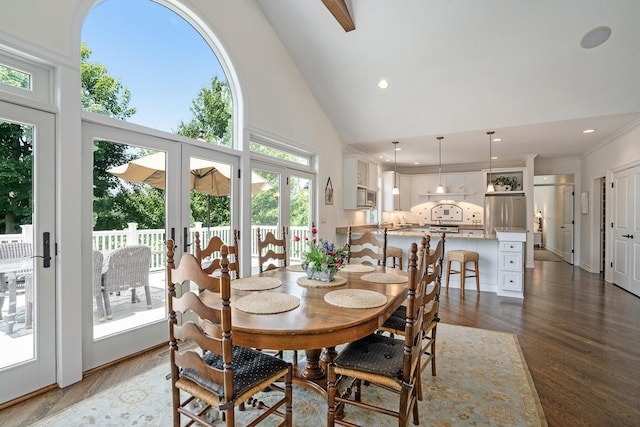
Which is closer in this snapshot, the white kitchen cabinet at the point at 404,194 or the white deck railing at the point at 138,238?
the white deck railing at the point at 138,238

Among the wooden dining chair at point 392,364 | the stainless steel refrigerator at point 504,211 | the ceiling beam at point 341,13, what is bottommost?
the wooden dining chair at point 392,364

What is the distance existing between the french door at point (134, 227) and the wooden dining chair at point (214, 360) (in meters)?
1.45

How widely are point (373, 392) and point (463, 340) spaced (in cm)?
137

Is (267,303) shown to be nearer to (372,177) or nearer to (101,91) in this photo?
(101,91)

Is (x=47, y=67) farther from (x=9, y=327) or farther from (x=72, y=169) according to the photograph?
(x=9, y=327)

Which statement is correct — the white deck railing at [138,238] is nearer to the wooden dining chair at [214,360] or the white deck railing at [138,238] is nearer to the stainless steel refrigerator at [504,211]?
the wooden dining chair at [214,360]

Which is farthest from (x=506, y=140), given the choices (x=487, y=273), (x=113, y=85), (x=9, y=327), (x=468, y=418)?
(x=9, y=327)

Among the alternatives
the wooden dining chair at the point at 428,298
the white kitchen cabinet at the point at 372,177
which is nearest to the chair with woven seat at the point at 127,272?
the wooden dining chair at the point at 428,298

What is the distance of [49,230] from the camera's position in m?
2.21

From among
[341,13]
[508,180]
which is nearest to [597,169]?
[508,180]

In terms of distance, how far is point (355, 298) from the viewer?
1841 millimetres

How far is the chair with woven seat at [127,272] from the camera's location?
8.71 feet

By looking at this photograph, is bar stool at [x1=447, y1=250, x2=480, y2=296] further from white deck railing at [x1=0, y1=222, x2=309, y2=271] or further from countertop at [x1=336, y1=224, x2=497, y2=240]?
white deck railing at [x1=0, y1=222, x2=309, y2=271]

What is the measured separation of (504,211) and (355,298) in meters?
7.10
